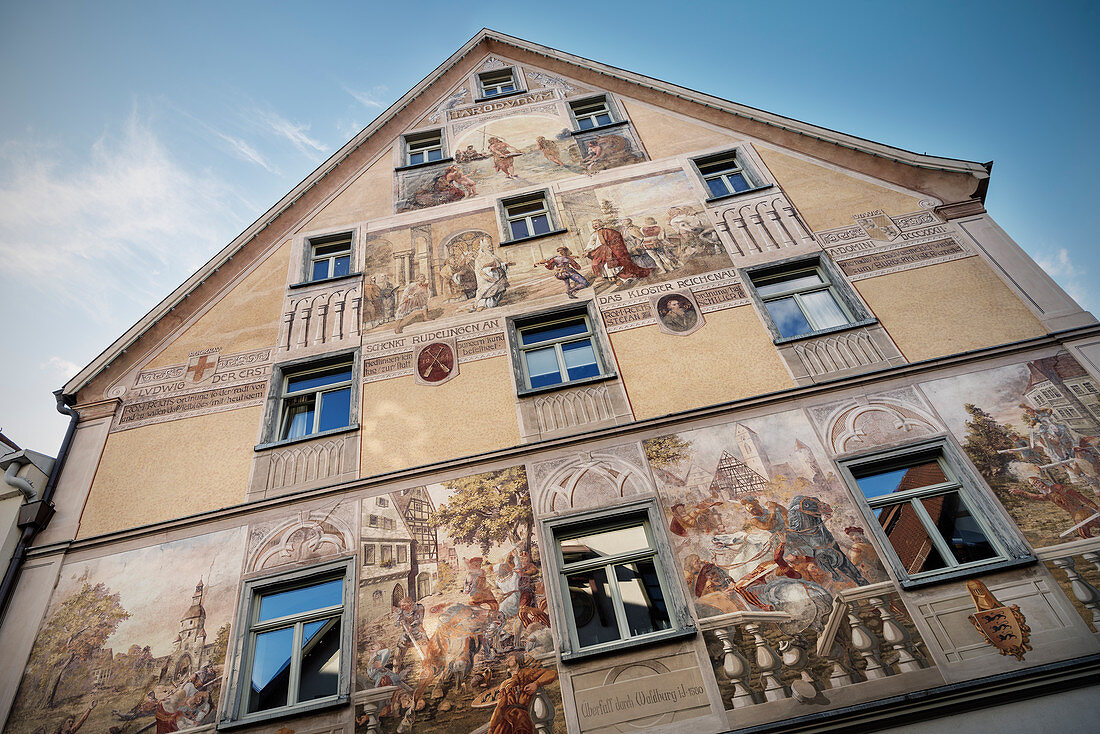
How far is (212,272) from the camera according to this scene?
11.2 metres

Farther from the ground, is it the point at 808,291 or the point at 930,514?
the point at 808,291

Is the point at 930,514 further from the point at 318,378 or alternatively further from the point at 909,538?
the point at 318,378

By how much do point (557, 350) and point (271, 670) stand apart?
16.6 ft

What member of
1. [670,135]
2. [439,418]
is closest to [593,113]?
[670,135]

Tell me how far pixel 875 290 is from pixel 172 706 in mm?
9410

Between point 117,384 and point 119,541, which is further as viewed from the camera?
point 117,384

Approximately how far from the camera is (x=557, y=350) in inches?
372

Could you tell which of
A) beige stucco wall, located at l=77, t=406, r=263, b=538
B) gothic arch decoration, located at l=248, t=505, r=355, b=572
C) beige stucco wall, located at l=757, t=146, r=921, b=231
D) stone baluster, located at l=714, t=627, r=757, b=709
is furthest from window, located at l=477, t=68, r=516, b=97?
stone baluster, located at l=714, t=627, r=757, b=709

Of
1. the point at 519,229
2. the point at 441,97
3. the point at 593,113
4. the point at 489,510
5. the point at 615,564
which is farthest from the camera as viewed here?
the point at 441,97

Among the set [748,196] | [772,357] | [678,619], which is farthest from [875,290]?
[678,619]

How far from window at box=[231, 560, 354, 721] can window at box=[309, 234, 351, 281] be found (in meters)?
5.22

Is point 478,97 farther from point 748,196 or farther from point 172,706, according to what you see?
point 172,706

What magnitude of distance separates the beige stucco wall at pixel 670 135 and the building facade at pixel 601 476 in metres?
0.48

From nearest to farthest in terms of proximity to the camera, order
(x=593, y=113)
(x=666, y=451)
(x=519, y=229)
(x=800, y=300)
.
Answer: (x=666, y=451) < (x=800, y=300) < (x=519, y=229) < (x=593, y=113)
